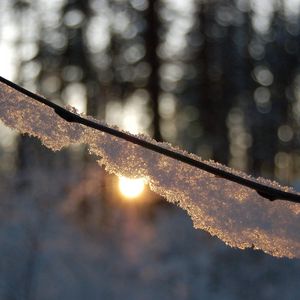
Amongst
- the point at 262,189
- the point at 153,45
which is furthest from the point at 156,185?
the point at 153,45

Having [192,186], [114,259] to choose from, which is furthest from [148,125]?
[192,186]

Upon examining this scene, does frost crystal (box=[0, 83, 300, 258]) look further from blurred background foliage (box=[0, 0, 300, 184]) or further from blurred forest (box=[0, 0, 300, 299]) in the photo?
blurred background foliage (box=[0, 0, 300, 184])

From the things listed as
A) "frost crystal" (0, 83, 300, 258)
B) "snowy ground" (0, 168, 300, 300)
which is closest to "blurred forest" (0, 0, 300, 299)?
"snowy ground" (0, 168, 300, 300)

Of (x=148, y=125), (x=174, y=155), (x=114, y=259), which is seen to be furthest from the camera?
(x=148, y=125)

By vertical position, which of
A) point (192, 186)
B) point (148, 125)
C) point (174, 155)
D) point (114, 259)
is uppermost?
point (174, 155)

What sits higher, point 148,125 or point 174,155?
point 174,155

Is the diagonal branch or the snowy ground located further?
the snowy ground

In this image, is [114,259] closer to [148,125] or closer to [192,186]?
[192,186]

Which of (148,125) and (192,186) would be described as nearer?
(192,186)
